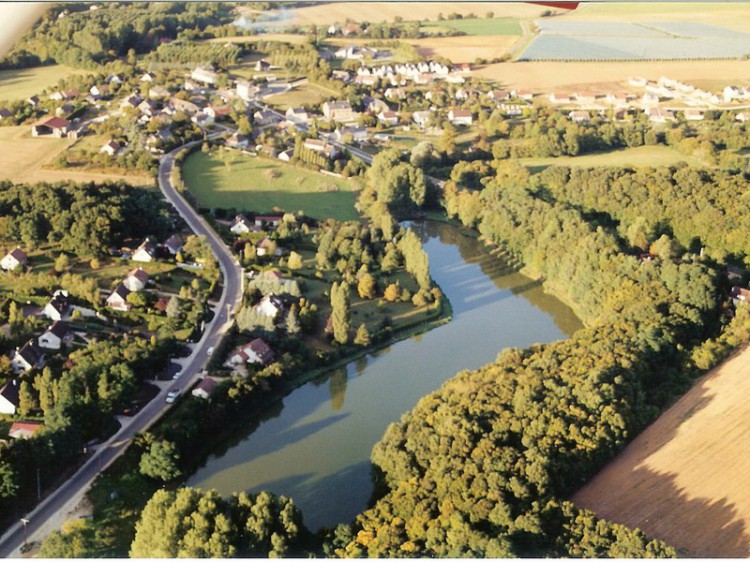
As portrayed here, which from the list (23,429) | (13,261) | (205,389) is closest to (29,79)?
(13,261)

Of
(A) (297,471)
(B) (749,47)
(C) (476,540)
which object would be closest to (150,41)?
(B) (749,47)

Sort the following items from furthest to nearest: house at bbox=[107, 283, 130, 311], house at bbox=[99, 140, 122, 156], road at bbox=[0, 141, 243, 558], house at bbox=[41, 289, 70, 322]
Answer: house at bbox=[99, 140, 122, 156]
house at bbox=[107, 283, 130, 311]
house at bbox=[41, 289, 70, 322]
road at bbox=[0, 141, 243, 558]

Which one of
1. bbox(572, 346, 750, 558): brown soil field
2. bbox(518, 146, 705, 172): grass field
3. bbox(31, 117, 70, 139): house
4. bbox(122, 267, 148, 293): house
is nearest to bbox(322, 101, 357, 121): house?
bbox(518, 146, 705, 172): grass field

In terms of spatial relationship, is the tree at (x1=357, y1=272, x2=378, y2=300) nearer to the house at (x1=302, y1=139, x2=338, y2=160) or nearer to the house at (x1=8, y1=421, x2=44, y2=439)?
the house at (x1=8, y1=421, x2=44, y2=439)

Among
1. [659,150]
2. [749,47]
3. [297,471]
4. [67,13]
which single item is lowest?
[297,471]

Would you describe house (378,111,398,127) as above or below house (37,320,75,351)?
above

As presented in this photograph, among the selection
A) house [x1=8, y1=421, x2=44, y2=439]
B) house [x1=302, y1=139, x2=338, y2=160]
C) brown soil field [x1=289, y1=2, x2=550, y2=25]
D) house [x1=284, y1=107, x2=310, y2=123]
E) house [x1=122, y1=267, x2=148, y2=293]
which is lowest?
house [x1=8, y1=421, x2=44, y2=439]

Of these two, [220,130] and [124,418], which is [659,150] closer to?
[220,130]

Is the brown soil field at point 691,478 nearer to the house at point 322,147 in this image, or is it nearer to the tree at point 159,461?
the tree at point 159,461
